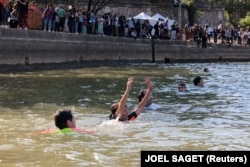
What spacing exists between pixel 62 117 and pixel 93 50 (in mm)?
27967

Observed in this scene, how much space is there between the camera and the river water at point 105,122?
1181cm

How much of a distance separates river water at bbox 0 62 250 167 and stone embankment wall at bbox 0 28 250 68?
393cm

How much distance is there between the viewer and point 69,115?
41.2ft

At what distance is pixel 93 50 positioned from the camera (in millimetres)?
40438

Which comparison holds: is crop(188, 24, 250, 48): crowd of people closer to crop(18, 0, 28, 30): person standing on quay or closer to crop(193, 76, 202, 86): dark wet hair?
crop(18, 0, 28, 30): person standing on quay

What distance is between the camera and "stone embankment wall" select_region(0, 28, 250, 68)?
3142 cm

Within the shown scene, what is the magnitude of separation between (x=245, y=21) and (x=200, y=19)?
Answer: 7458 millimetres

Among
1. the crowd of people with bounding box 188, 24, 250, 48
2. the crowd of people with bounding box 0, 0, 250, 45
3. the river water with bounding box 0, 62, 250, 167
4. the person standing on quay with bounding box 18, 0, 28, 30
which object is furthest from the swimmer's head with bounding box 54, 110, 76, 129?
the crowd of people with bounding box 188, 24, 250, 48

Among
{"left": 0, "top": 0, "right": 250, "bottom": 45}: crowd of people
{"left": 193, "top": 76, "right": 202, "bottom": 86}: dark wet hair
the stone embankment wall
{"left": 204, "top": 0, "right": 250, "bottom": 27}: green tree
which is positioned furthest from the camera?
{"left": 204, "top": 0, "right": 250, "bottom": 27}: green tree

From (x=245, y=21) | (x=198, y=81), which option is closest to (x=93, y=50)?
(x=198, y=81)

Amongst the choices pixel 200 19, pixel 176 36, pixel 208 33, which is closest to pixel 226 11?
pixel 200 19

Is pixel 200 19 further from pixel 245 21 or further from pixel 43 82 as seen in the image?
pixel 43 82

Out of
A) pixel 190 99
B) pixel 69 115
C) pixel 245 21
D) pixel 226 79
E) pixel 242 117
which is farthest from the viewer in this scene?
pixel 245 21

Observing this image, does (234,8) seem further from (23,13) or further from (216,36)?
(23,13)
